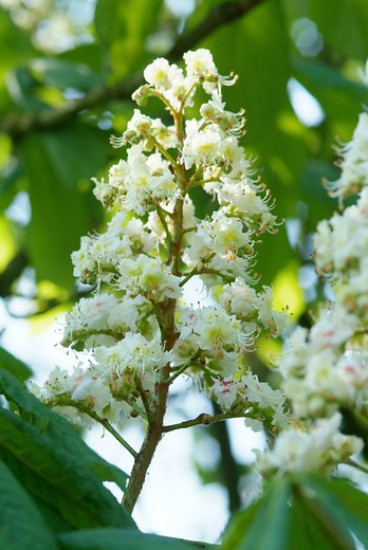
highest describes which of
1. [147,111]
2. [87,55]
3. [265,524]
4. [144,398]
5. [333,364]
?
[87,55]

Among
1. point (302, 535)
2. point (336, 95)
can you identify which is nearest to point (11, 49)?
point (336, 95)

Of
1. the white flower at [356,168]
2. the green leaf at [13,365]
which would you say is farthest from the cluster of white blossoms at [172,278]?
the white flower at [356,168]

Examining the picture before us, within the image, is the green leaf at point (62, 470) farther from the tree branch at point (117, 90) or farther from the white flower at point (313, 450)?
the tree branch at point (117, 90)

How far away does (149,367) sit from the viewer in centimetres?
170

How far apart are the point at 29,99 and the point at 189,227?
7.10ft

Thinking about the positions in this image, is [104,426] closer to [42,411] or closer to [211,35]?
[42,411]

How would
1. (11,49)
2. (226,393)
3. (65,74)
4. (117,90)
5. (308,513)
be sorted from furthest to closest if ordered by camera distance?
(11,49)
(65,74)
(117,90)
(226,393)
(308,513)

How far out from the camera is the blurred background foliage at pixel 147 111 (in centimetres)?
338

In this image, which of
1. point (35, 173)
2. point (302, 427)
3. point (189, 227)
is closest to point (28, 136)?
point (35, 173)

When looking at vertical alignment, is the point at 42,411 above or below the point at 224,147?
below

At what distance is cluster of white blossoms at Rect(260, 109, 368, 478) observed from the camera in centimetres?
120

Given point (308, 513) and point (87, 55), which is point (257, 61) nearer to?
point (87, 55)

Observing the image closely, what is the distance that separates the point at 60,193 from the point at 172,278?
93.5 inches

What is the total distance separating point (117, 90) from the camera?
3.69 meters
